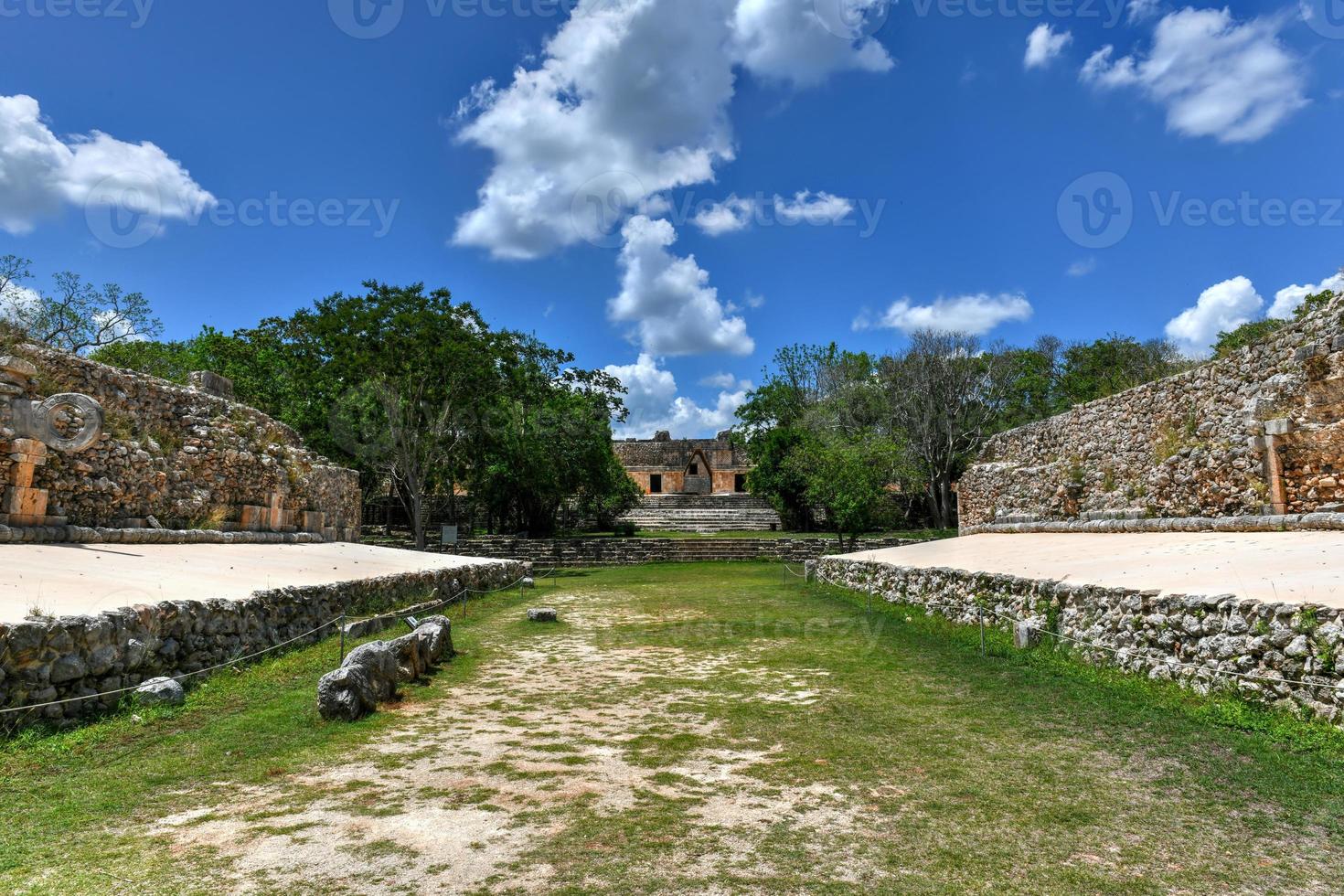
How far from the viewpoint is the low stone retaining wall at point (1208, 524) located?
359 inches

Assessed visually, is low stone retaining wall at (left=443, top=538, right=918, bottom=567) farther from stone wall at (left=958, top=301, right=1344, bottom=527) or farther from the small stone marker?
the small stone marker

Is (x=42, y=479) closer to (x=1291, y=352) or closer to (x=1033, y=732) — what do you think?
(x=1033, y=732)

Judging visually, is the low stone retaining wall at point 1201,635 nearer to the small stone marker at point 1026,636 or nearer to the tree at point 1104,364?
the small stone marker at point 1026,636

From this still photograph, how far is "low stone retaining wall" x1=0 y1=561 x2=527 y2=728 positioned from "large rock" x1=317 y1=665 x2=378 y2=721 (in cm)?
150

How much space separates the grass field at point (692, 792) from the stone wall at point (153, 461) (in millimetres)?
5568

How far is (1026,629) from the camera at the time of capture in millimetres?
7930

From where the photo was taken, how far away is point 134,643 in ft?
18.7

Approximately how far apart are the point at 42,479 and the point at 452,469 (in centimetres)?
1894

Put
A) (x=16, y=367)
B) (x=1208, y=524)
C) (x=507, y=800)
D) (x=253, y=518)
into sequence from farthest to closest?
(x=253, y=518)
(x=1208, y=524)
(x=16, y=367)
(x=507, y=800)

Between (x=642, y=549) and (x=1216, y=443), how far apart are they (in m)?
19.3

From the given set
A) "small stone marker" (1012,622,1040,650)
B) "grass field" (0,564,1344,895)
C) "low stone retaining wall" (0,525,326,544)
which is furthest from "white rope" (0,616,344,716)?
"small stone marker" (1012,622,1040,650)

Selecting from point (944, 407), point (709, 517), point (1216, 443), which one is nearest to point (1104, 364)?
point (944, 407)

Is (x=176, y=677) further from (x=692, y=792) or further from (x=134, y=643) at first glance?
(x=692, y=792)

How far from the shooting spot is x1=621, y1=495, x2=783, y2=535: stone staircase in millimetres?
38844
